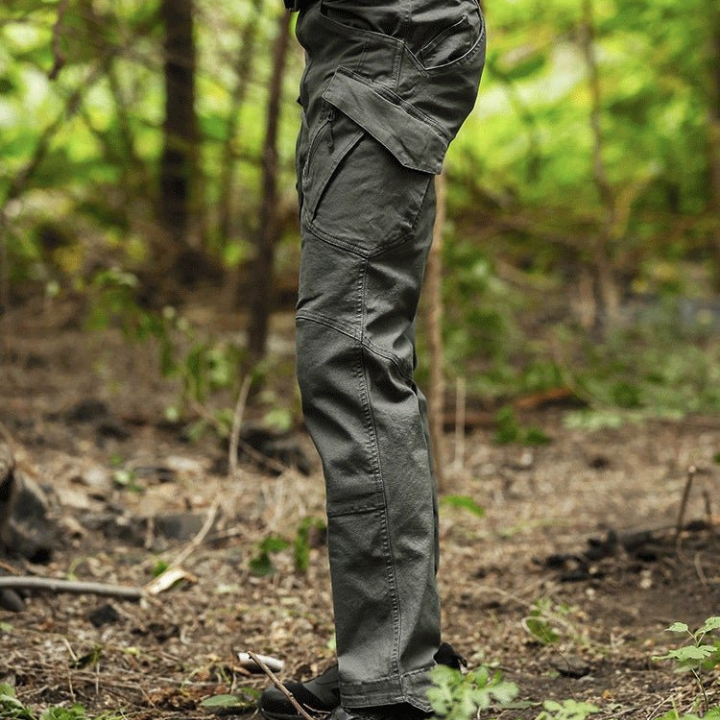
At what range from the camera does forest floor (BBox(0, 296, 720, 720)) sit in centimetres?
249

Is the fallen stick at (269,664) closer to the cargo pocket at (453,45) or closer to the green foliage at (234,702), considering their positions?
the green foliage at (234,702)

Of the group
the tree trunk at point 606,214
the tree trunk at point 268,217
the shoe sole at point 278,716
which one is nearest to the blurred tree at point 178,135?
the tree trunk at point 268,217

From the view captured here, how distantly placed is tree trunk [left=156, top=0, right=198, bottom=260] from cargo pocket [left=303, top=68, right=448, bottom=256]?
2887 millimetres

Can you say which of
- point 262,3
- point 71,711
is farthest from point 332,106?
point 262,3

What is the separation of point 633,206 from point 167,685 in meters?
7.15

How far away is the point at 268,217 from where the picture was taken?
202 inches

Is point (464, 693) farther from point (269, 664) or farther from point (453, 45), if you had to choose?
point (453, 45)

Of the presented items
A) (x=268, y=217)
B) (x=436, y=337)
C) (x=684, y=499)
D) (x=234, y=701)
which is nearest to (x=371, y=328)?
(x=234, y=701)

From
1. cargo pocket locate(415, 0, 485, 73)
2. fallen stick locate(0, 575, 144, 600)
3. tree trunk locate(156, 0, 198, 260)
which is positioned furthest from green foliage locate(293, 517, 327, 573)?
tree trunk locate(156, 0, 198, 260)

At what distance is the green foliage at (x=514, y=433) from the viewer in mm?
5094

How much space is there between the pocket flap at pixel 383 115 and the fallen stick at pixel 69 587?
5.43ft

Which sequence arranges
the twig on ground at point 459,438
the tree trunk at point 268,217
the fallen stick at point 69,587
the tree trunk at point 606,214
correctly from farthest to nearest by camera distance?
the tree trunk at point 606,214 → the tree trunk at point 268,217 → the twig on ground at point 459,438 → the fallen stick at point 69,587

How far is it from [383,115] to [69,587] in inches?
68.1

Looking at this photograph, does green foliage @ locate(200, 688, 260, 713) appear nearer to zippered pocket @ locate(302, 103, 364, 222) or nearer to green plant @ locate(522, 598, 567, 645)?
green plant @ locate(522, 598, 567, 645)
